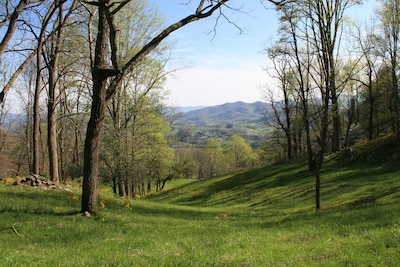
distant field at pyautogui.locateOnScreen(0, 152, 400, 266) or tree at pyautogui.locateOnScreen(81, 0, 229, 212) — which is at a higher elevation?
tree at pyautogui.locateOnScreen(81, 0, 229, 212)

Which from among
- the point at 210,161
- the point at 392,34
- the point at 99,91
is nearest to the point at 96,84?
the point at 99,91

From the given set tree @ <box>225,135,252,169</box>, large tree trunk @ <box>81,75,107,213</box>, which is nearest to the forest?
Result: large tree trunk @ <box>81,75,107,213</box>

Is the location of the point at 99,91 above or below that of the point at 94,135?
above

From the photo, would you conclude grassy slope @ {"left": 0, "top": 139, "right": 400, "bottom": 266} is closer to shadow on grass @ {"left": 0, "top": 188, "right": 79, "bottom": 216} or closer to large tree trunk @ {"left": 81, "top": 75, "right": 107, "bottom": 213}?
shadow on grass @ {"left": 0, "top": 188, "right": 79, "bottom": 216}

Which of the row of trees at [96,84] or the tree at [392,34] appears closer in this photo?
the row of trees at [96,84]

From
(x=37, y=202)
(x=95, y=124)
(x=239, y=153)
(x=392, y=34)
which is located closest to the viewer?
(x=95, y=124)

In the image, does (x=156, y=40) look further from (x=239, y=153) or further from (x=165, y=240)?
(x=239, y=153)

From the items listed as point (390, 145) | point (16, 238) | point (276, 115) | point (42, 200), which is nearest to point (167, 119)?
point (276, 115)

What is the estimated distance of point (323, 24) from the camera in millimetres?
26844

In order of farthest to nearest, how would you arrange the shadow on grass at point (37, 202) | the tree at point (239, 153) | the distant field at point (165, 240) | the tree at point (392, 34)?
the tree at point (239, 153), the tree at point (392, 34), the shadow on grass at point (37, 202), the distant field at point (165, 240)

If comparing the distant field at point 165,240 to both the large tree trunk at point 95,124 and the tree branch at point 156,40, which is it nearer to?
the large tree trunk at point 95,124

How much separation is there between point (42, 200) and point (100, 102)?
5.27 meters

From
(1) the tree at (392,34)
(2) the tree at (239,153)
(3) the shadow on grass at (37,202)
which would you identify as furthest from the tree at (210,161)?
(3) the shadow on grass at (37,202)

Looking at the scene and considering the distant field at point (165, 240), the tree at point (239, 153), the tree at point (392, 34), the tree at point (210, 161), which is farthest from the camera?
the tree at point (210, 161)
